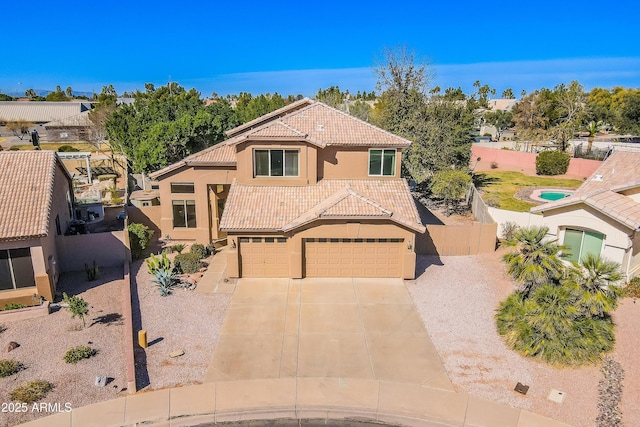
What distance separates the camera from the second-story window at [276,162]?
74.7 ft

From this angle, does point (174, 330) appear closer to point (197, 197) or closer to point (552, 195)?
point (197, 197)

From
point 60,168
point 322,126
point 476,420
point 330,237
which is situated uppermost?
point 322,126

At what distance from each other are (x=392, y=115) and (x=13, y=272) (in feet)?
99.9

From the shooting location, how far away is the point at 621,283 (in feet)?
66.1

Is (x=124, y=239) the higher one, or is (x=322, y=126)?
(x=322, y=126)

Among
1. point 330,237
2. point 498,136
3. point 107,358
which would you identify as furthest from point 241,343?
point 498,136

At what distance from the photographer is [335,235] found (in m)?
20.9

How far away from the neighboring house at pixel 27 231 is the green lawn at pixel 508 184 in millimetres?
29555

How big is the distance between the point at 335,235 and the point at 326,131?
610cm

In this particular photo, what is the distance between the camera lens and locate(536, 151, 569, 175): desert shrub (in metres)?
47.9

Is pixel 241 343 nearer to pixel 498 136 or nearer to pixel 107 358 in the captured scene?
pixel 107 358

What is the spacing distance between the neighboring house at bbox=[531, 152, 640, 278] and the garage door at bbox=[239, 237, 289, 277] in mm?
12500

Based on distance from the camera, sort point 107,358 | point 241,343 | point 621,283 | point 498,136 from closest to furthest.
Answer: point 107,358 → point 241,343 → point 621,283 → point 498,136

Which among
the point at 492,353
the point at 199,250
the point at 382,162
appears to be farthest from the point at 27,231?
the point at 492,353
